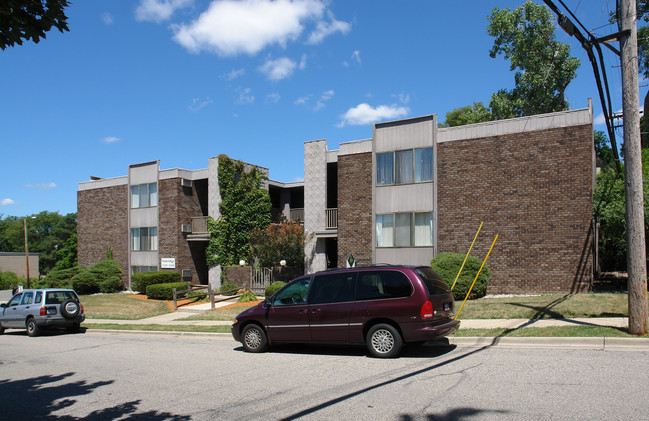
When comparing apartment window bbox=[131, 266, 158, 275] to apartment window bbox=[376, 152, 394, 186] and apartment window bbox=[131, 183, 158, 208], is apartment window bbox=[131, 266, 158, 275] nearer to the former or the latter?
apartment window bbox=[131, 183, 158, 208]

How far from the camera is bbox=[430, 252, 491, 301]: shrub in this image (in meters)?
17.7

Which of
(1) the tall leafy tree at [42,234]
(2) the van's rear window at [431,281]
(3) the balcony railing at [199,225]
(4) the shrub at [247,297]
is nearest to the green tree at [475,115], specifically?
(3) the balcony railing at [199,225]

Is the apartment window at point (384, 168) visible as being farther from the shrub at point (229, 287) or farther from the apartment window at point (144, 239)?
the apartment window at point (144, 239)

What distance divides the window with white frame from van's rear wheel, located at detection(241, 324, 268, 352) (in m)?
12.3

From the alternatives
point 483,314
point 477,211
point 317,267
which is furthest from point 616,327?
point 317,267

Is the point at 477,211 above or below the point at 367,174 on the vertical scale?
below

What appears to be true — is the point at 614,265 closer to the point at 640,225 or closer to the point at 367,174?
the point at 367,174

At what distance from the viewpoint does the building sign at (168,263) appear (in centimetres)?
2918

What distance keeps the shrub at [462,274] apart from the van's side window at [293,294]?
8849 mm

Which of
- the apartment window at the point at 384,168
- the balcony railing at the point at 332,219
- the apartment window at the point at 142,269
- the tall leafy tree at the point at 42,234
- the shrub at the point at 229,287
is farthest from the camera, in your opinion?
the tall leafy tree at the point at 42,234

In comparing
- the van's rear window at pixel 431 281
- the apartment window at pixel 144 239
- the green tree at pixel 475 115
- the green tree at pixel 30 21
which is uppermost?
the green tree at pixel 475 115

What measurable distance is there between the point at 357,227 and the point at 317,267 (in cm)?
357

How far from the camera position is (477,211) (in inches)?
770

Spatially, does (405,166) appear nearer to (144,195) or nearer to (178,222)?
(178,222)
